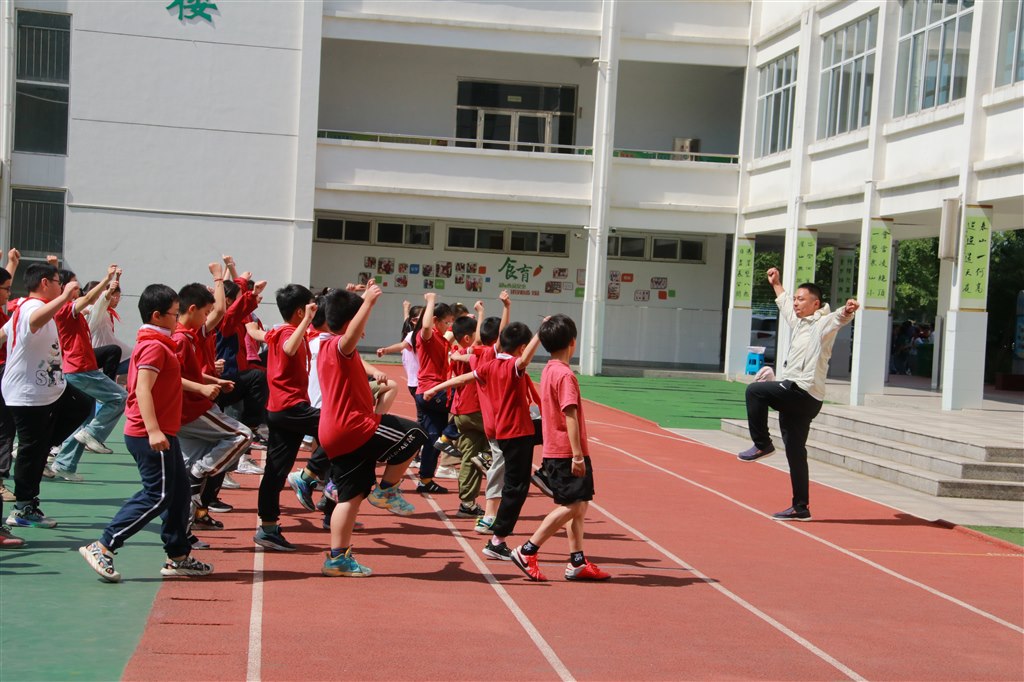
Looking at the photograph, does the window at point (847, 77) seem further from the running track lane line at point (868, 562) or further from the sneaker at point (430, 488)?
the sneaker at point (430, 488)

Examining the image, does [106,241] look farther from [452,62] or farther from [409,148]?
[452,62]

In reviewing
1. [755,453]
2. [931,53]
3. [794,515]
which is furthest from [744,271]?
[755,453]

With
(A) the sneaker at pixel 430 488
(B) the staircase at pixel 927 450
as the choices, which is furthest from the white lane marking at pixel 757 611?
(B) the staircase at pixel 927 450

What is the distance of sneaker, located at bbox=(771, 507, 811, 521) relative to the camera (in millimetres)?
10203

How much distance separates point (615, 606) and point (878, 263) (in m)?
16.2

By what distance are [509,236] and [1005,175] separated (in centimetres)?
1682

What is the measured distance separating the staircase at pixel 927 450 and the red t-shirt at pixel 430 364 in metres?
5.98

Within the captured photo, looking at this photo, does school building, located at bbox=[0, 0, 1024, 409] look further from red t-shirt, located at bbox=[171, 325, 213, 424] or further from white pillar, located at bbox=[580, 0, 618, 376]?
red t-shirt, located at bbox=[171, 325, 213, 424]

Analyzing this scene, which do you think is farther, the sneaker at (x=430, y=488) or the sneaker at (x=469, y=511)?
the sneaker at (x=430, y=488)

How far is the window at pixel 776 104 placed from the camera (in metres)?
26.1

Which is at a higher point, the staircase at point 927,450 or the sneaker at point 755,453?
the sneaker at point 755,453

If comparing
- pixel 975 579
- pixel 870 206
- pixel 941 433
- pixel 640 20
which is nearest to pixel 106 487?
pixel 975 579

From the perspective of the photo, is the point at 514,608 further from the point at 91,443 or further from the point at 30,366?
the point at 91,443

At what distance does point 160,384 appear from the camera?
6.61 meters
